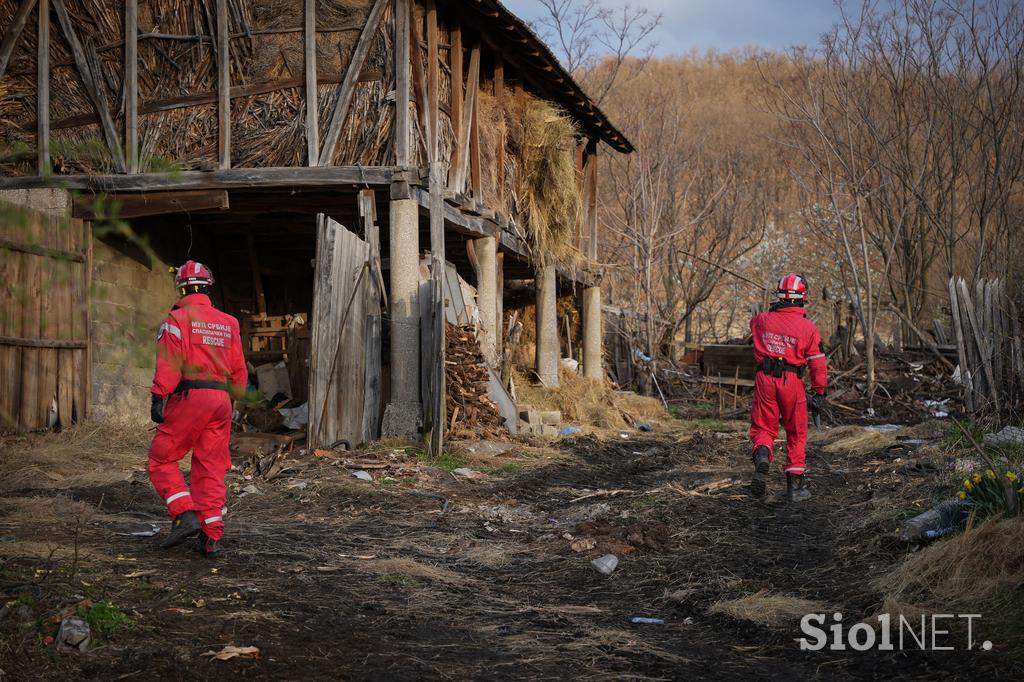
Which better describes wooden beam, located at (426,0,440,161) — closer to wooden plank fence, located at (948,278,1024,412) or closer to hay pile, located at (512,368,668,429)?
hay pile, located at (512,368,668,429)

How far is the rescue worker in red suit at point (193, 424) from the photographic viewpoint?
6.15 metres

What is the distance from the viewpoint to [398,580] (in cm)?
584

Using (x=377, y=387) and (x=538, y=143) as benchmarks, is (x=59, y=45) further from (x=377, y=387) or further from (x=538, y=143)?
(x=538, y=143)

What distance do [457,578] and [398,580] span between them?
404 mm

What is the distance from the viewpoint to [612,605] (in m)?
5.52

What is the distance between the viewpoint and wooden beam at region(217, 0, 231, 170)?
39.6 feet

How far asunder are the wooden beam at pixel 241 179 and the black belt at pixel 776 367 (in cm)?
535

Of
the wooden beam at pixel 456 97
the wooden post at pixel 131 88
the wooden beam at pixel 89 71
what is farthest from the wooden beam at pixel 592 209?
the wooden beam at pixel 89 71

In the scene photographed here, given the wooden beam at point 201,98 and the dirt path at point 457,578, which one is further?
the wooden beam at point 201,98

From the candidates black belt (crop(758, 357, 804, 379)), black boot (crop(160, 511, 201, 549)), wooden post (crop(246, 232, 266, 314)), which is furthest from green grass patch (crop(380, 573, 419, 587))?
wooden post (crop(246, 232, 266, 314))

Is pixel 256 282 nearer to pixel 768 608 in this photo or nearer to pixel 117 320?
pixel 117 320

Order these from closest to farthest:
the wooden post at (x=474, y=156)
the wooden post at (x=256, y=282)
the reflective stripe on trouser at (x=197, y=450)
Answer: the reflective stripe on trouser at (x=197, y=450), the wooden post at (x=474, y=156), the wooden post at (x=256, y=282)

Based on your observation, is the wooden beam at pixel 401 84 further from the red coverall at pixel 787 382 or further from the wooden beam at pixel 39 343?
the red coverall at pixel 787 382

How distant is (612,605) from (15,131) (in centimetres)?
1080
